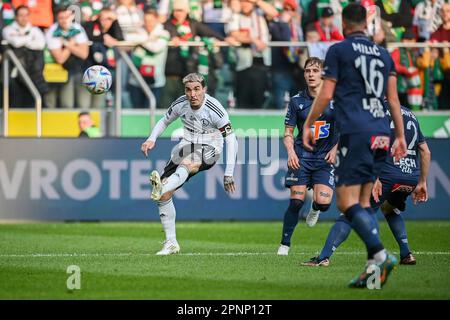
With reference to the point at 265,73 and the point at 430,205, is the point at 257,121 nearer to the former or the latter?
the point at 265,73

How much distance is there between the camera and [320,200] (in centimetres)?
1342

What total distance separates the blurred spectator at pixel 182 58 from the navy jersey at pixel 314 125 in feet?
23.3

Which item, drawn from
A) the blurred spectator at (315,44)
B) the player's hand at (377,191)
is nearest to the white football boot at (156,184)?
the player's hand at (377,191)

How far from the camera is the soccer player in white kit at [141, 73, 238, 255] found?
13594 millimetres

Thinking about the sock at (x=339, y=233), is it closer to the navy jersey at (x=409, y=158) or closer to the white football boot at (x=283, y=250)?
the navy jersey at (x=409, y=158)

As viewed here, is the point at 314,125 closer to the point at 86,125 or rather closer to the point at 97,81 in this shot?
the point at 97,81

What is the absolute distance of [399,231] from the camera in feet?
41.7

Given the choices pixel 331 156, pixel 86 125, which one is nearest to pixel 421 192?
pixel 331 156

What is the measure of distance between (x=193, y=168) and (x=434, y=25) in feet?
31.6

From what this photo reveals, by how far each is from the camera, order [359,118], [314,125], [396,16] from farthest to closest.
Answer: [396,16] → [314,125] → [359,118]

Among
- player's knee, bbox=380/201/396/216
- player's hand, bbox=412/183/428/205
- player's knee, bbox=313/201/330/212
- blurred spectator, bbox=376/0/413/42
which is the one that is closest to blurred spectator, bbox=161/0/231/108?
blurred spectator, bbox=376/0/413/42

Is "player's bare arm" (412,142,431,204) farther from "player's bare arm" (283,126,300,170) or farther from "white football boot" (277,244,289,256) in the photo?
"white football boot" (277,244,289,256)

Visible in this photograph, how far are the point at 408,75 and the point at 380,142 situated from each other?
460 inches

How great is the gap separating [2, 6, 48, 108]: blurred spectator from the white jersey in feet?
21.9
